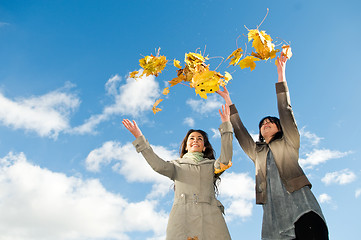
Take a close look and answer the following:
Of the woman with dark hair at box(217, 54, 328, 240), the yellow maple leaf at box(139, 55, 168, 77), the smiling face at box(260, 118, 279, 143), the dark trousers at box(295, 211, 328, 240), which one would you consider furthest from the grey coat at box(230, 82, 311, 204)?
the yellow maple leaf at box(139, 55, 168, 77)

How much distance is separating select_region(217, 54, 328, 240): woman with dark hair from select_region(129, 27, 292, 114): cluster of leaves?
292 millimetres

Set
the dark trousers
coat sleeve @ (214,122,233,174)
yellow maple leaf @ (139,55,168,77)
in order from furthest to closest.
→ yellow maple leaf @ (139,55,168,77)
coat sleeve @ (214,122,233,174)
the dark trousers

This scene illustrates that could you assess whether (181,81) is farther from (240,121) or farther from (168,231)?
(168,231)

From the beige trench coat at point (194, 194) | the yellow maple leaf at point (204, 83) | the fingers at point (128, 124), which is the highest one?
the yellow maple leaf at point (204, 83)

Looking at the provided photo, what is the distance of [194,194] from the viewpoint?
4188 millimetres

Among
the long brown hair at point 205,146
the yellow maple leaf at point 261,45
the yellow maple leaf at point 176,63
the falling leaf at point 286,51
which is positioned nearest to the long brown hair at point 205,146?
the long brown hair at point 205,146

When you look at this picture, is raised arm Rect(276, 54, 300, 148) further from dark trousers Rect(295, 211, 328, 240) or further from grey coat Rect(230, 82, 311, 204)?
dark trousers Rect(295, 211, 328, 240)

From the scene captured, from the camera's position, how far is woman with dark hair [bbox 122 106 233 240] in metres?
3.94

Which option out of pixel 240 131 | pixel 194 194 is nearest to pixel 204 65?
pixel 240 131

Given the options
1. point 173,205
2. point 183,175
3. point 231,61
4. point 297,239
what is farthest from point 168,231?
point 231,61

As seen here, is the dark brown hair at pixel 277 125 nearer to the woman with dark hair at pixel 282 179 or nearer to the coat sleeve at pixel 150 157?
the woman with dark hair at pixel 282 179

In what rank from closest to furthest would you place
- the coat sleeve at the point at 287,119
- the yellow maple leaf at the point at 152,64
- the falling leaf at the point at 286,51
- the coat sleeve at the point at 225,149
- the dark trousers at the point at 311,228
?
the dark trousers at the point at 311,228
the coat sleeve at the point at 287,119
the coat sleeve at the point at 225,149
the falling leaf at the point at 286,51
the yellow maple leaf at the point at 152,64

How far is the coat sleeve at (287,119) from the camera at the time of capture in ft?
13.5

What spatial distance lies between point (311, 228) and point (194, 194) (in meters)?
1.39
